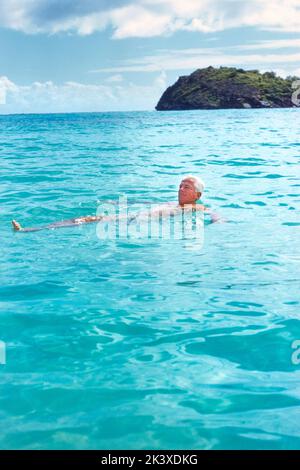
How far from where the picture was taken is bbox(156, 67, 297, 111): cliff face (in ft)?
445

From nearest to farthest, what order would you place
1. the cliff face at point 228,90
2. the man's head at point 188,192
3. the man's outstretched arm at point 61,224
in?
the man's outstretched arm at point 61,224 < the man's head at point 188,192 < the cliff face at point 228,90

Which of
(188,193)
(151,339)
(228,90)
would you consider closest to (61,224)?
(188,193)

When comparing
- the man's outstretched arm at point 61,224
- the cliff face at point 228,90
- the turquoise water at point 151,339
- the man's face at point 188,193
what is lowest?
the turquoise water at point 151,339

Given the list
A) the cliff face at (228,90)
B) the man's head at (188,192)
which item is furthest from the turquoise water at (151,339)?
the cliff face at (228,90)

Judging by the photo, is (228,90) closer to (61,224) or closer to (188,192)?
(188,192)

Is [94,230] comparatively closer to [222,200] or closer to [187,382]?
[222,200]

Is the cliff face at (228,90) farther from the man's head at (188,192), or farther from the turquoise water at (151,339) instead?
the turquoise water at (151,339)

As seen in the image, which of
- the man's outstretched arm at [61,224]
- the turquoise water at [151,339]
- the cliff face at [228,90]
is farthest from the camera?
the cliff face at [228,90]

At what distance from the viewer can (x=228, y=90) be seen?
5694 inches

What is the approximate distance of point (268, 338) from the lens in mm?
3705

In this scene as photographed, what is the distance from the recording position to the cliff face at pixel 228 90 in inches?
5335

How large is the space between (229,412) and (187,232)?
4.62 metres

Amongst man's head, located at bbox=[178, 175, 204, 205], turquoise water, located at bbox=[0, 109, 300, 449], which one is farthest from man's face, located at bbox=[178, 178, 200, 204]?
turquoise water, located at bbox=[0, 109, 300, 449]
